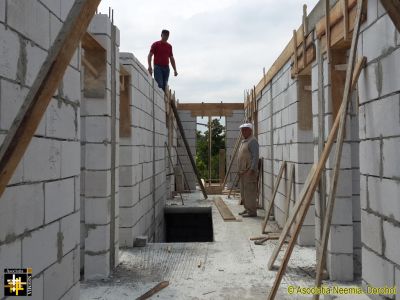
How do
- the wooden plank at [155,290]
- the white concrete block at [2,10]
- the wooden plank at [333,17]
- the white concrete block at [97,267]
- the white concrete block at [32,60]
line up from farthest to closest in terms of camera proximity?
the white concrete block at [97,267] < the wooden plank at [155,290] < the wooden plank at [333,17] < the white concrete block at [32,60] < the white concrete block at [2,10]

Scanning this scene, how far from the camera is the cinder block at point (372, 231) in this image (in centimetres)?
283

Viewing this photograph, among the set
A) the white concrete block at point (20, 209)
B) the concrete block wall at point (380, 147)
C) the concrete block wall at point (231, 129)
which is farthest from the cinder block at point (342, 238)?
the concrete block wall at point (231, 129)

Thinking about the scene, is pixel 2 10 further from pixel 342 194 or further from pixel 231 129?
pixel 231 129

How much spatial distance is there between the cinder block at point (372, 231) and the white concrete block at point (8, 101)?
2.49 m

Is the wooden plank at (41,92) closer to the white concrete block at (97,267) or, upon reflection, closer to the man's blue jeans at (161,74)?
the white concrete block at (97,267)

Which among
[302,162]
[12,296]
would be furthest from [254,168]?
[12,296]

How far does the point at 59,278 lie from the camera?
2545mm

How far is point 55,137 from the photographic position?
2.48 m

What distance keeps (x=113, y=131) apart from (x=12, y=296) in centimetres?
259

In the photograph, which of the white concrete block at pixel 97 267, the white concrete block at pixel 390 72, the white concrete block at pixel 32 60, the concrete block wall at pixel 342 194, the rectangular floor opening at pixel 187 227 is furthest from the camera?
the rectangular floor opening at pixel 187 227

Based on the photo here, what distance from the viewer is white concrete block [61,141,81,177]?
262 cm

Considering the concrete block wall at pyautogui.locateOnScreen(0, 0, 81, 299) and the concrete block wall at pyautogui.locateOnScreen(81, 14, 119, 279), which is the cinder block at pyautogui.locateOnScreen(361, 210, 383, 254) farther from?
the concrete block wall at pyautogui.locateOnScreen(81, 14, 119, 279)

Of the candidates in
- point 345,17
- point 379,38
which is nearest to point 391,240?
point 379,38

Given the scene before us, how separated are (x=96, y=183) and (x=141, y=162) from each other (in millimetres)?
1961
